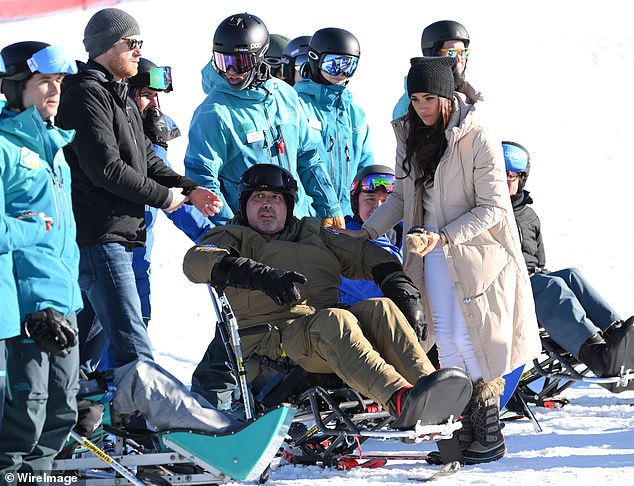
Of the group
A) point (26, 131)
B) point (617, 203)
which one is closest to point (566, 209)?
point (617, 203)

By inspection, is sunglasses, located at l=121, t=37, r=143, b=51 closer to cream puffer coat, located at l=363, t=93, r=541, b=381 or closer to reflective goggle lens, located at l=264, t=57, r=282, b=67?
cream puffer coat, located at l=363, t=93, r=541, b=381

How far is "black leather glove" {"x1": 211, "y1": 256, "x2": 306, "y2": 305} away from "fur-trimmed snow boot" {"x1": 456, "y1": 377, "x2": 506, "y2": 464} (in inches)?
43.2

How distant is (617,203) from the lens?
12977mm

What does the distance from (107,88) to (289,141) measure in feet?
5.24

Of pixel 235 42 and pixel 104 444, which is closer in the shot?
pixel 104 444

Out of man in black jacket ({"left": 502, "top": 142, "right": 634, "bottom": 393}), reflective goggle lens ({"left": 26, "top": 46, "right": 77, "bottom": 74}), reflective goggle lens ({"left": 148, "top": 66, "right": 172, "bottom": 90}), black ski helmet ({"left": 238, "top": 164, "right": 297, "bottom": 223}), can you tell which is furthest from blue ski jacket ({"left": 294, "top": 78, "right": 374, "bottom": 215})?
reflective goggle lens ({"left": 26, "top": 46, "right": 77, "bottom": 74})

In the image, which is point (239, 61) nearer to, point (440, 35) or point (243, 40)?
point (243, 40)

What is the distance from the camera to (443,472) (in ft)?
17.2

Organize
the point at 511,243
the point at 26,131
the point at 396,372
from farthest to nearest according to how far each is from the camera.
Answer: the point at 511,243
the point at 396,372
the point at 26,131

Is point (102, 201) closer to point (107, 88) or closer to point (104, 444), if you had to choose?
point (107, 88)

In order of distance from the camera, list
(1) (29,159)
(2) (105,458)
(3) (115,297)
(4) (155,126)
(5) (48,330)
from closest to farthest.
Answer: (5) (48,330), (1) (29,159), (2) (105,458), (3) (115,297), (4) (155,126)

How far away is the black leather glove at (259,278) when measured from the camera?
495 centimetres

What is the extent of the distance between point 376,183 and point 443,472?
6.26ft

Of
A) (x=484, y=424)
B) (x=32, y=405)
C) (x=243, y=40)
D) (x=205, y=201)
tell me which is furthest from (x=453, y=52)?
(x=32, y=405)
